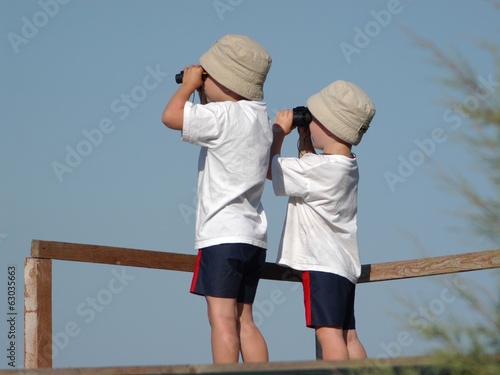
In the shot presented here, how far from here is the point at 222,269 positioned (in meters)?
3.69

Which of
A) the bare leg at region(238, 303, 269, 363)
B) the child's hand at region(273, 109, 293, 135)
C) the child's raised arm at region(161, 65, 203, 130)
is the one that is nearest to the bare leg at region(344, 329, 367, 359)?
the bare leg at region(238, 303, 269, 363)

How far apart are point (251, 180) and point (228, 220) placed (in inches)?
8.4

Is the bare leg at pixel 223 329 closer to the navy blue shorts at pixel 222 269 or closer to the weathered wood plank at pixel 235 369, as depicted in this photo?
the navy blue shorts at pixel 222 269

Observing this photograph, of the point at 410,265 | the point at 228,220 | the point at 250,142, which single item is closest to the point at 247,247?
the point at 228,220

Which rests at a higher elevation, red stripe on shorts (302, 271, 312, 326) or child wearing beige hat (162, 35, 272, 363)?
child wearing beige hat (162, 35, 272, 363)

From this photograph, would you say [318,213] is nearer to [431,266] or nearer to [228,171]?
[228,171]

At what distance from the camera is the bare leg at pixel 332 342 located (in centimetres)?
388

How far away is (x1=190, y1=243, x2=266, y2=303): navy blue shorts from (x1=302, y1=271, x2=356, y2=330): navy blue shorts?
36 centimetres

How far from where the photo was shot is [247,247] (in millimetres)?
3771

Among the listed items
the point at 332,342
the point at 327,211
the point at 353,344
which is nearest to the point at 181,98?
the point at 327,211

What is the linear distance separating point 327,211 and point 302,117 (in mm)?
499

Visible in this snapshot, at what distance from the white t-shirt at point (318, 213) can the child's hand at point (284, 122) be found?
0.59ft

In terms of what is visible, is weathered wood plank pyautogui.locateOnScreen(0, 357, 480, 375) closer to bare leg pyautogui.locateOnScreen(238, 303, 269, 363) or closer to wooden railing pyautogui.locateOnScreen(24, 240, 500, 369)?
wooden railing pyautogui.locateOnScreen(24, 240, 500, 369)

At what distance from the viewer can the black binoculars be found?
14.1 ft
